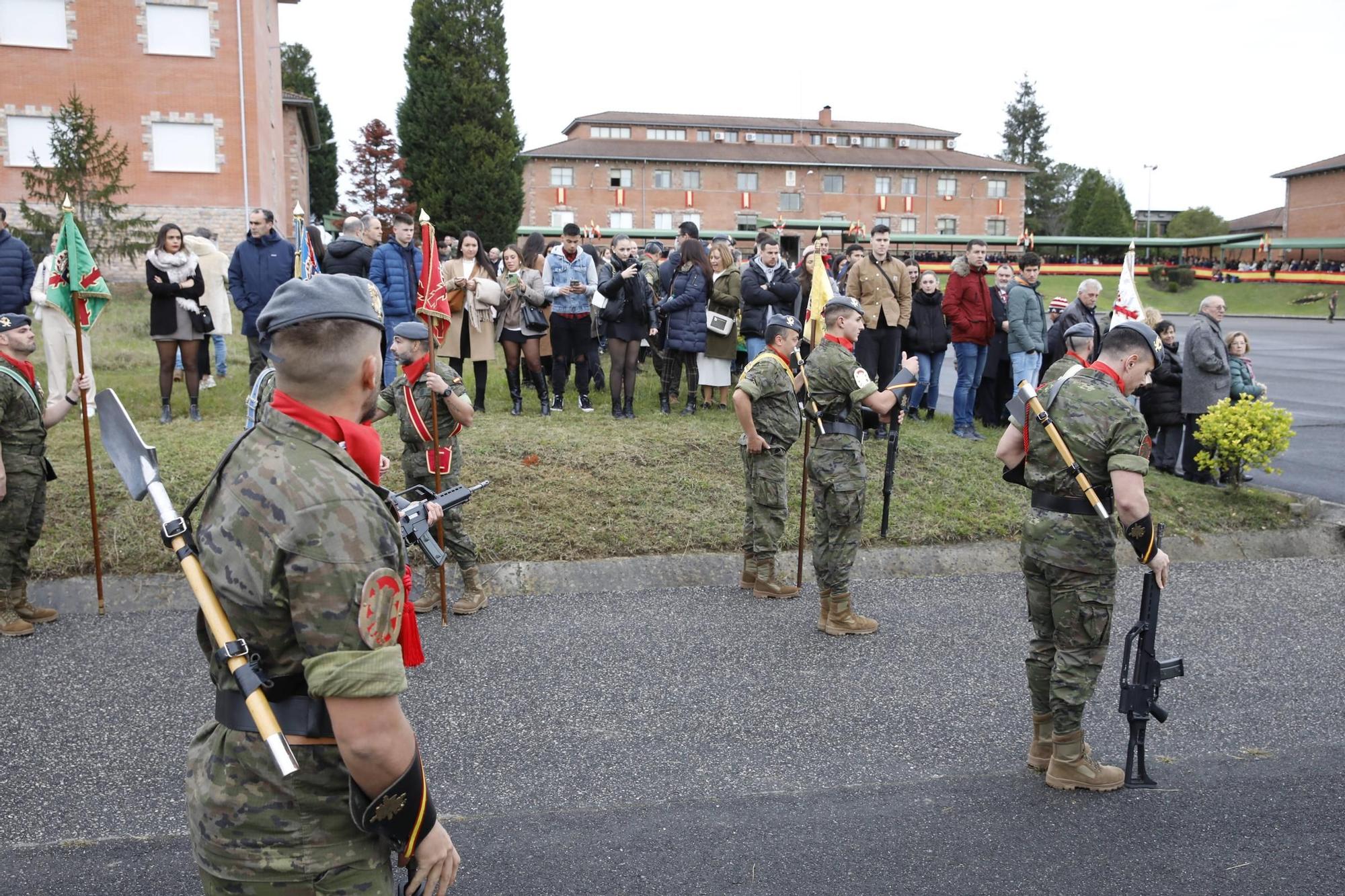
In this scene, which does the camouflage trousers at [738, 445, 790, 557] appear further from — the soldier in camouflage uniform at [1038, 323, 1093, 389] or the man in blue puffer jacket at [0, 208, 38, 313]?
Answer: the man in blue puffer jacket at [0, 208, 38, 313]

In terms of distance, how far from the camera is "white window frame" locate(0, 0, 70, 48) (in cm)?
2909

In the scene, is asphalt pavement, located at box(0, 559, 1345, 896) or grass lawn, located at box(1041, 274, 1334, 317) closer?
asphalt pavement, located at box(0, 559, 1345, 896)

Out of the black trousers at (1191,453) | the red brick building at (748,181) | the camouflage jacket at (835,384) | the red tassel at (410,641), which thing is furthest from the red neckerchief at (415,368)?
the red brick building at (748,181)

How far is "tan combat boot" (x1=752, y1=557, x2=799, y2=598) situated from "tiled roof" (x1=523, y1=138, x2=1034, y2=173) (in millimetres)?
60345

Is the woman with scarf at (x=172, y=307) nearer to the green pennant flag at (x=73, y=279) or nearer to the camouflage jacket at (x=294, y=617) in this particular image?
the green pennant flag at (x=73, y=279)

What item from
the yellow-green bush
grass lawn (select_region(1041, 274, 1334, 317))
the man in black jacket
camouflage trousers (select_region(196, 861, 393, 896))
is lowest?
camouflage trousers (select_region(196, 861, 393, 896))

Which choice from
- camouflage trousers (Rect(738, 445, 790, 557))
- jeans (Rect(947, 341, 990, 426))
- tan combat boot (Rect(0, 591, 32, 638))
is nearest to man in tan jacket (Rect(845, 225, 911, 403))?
jeans (Rect(947, 341, 990, 426))

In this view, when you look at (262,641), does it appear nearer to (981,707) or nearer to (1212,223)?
(981,707)

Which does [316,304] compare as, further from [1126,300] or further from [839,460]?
[1126,300]

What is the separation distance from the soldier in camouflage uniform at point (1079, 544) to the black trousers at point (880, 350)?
22.4 ft

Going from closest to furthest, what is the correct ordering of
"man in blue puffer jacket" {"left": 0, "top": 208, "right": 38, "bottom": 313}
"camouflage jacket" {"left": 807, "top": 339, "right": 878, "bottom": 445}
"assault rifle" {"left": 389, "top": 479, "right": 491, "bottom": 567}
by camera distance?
1. "assault rifle" {"left": 389, "top": 479, "right": 491, "bottom": 567}
2. "camouflage jacket" {"left": 807, "top": 339, "right": 878, "bottom": 445}
3. "man in blue puffer jacket" {"left": 0, "top": 208, "right": 38, "bottom": 313}

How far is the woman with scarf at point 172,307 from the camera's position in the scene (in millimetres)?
10953

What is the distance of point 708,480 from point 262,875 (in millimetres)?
7637

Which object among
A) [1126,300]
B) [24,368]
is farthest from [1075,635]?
[24,368]
